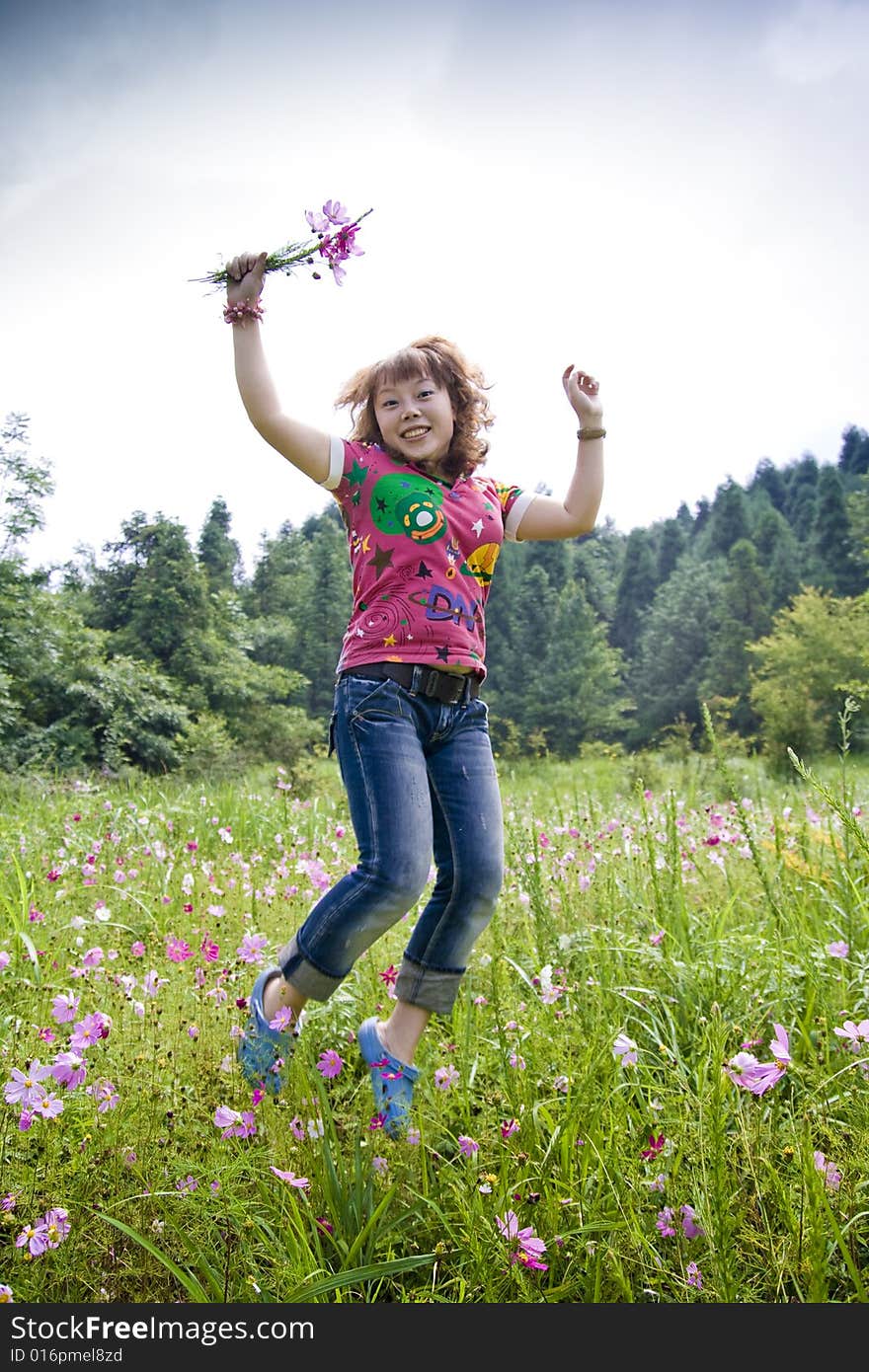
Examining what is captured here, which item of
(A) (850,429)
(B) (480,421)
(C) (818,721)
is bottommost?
(C) (818,721)

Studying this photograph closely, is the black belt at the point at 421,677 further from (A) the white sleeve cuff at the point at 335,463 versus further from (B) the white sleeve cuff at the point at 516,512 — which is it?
(B) the white sleeve cuff at the point at 516,512

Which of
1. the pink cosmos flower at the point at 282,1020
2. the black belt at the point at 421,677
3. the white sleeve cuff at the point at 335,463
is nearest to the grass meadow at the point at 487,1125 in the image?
the pink cosmos flower at the point at 282,1020

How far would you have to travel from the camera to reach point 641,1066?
215 cm

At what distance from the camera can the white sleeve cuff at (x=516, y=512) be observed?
8.97 feet

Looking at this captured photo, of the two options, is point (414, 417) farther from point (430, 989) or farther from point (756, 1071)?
point (756, 1071)

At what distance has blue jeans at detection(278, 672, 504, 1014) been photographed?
2145mm

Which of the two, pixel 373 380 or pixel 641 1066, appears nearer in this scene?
pixel 641 1066

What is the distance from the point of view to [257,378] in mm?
2346

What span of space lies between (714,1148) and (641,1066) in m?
0.91

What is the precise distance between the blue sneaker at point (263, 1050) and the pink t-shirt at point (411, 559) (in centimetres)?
92

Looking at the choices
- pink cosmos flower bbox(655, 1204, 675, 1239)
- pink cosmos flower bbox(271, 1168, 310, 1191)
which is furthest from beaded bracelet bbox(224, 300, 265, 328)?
pink cosmos flower bbox(655, 1204, 675, 1239)

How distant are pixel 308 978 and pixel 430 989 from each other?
31 cm

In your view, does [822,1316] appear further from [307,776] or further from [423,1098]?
[307,776]

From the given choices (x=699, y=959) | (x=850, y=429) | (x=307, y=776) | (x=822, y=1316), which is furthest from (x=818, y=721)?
(x=850, y=429)
